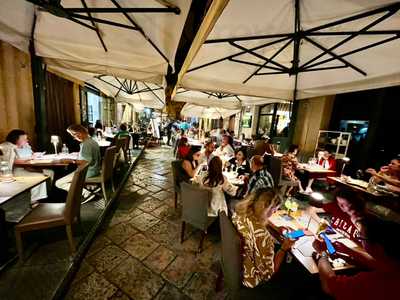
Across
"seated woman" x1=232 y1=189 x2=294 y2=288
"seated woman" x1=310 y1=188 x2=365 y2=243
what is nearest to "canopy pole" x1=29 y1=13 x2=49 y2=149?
"seated woman" x1=232 y1=189 x2=294 y2=288

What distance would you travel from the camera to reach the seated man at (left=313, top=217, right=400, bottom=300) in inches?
35.8

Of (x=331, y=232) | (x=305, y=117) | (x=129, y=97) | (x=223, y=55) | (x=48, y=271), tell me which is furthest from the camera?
(x=129, y=97)

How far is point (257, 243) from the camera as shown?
1.33 metres

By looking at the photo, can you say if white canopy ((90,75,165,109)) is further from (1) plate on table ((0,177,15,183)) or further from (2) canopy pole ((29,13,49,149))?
(1) plate on table ((0,177,15,183))

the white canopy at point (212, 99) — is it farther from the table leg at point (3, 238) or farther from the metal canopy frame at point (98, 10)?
the table leg at point (3, 238)

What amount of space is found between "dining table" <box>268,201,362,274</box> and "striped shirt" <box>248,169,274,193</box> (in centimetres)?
54

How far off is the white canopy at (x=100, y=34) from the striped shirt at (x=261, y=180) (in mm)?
2156

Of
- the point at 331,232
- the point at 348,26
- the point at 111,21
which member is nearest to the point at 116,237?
the point at 331,232

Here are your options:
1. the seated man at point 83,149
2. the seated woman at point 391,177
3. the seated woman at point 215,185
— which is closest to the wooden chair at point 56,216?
the seated man at point 83,149

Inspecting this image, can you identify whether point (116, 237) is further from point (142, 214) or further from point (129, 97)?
point (129, 97)

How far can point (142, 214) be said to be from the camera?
3.13 m

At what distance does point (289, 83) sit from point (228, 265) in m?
4.07

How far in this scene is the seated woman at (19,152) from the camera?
2.50 m

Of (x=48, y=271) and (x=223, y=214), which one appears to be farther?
(x=48, y=271)
